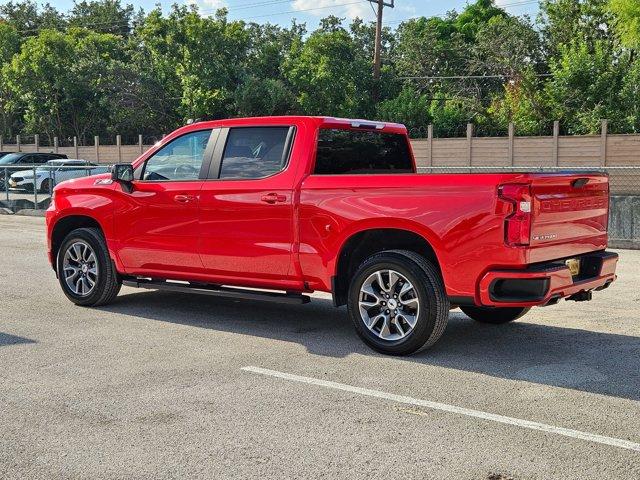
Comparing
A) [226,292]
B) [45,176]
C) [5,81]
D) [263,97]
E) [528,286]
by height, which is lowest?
[226,292]

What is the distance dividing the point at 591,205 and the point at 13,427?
15.4ft

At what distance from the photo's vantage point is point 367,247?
7059 mm

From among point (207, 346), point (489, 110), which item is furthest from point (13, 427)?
point (489, 110)

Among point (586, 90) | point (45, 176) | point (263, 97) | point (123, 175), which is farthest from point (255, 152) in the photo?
point (263, 97)

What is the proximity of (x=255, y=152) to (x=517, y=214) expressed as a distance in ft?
8.58

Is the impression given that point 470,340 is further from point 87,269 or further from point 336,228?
point 87,269

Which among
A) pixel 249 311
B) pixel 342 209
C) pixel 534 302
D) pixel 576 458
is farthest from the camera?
pixel 249 311

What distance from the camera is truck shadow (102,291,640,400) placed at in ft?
19.8

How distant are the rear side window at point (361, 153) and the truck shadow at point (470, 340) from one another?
59.7 inches

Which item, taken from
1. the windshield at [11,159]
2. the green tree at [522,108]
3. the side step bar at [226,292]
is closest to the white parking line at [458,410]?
the side step bar at [226,292]

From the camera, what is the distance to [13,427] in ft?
16.0

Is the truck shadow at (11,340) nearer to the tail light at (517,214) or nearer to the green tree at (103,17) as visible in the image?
the tail light at (517,214)

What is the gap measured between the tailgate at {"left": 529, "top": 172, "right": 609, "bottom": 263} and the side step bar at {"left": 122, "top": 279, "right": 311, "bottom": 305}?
2.13 m

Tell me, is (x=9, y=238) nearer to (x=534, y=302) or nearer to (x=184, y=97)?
(x=534, y=302)
